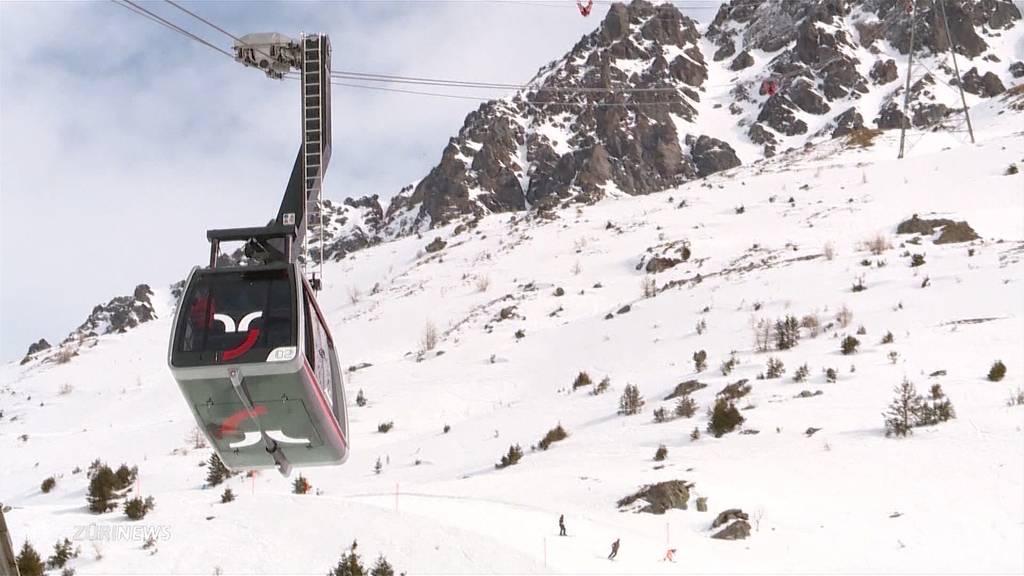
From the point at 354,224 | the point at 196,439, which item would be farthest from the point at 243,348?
the point at 354,224

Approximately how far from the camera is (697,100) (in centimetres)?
13638

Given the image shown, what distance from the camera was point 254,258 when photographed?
10.5 m

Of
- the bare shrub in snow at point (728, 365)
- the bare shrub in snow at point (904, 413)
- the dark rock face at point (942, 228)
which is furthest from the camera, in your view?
A: the dark rock face at point (942, 228)

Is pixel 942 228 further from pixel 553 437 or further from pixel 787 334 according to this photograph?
pixel 553 437

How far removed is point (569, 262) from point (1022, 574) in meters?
32.2

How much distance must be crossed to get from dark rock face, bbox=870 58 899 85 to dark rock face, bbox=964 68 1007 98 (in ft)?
31.8

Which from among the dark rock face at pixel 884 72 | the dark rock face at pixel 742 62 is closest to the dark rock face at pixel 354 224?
the dark rock face at pixel 742 62

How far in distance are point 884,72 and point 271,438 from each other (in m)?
133

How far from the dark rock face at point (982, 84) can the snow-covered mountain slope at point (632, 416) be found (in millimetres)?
77737

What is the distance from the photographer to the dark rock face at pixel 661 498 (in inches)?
603

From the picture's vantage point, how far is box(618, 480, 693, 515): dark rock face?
1532 cm

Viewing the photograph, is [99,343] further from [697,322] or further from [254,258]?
[254,258]

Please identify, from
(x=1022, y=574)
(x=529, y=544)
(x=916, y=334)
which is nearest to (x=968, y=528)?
(x=1022, y=574)

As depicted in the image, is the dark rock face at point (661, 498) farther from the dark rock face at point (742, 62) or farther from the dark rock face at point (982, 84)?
the dark rock face at point (742, 62)
